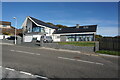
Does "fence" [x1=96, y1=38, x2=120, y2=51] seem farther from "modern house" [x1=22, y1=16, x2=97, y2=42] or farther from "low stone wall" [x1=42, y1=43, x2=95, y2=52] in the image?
"modern house" [x1=22, y1=16, x2=97, y2=42]

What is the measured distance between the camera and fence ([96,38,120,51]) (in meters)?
12.8

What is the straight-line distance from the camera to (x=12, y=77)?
435 cm

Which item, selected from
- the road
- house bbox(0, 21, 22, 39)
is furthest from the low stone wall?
house bbox(0, 21, 22, 39)

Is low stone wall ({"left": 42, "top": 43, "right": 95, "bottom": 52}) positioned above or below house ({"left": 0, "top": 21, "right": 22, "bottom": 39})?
below

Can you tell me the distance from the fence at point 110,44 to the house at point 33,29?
2028 cm

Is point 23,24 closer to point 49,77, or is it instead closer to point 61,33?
point 61,33

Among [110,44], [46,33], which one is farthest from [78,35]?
[110,44]

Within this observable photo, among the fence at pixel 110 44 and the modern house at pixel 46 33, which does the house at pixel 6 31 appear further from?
the fence at pixel 110 44

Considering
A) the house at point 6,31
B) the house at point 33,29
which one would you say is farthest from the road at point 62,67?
the house at point 6,31

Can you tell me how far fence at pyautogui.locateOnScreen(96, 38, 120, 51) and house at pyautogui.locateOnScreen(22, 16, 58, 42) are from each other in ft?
66.5

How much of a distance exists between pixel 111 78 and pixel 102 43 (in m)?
9.93

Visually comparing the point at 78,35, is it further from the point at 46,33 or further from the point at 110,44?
the point at 110,44

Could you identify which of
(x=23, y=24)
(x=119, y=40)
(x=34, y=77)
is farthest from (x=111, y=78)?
(x=23, y=24)

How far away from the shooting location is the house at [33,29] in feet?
98.5
